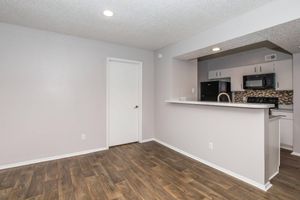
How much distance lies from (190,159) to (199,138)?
46 cm

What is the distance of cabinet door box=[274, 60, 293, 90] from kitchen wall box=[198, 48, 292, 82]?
0.61 ft

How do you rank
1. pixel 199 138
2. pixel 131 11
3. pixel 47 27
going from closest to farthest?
pixel 131 11, pixel 47 27, pixel 199 138

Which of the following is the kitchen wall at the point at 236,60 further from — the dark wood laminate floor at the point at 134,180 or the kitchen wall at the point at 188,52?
the dark wood laminate floor at the point at 134,180

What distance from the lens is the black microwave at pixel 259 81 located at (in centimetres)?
381

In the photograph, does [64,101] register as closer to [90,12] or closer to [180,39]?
[90,12]

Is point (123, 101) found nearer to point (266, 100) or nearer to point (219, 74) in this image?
point (219, 74)

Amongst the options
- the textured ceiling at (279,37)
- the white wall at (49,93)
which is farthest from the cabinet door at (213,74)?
the white wall at (49,93)

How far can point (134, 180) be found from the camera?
7.73 feet

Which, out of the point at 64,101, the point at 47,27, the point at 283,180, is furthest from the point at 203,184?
the point at 47,27

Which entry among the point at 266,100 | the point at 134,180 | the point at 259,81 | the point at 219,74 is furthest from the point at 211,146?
the point at 219,74

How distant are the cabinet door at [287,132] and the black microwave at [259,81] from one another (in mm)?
882

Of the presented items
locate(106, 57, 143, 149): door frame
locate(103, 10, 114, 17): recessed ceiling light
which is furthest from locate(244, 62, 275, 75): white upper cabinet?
locate(103, 10, 114, 17): recessed ceiling light

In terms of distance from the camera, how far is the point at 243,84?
4.33 meters

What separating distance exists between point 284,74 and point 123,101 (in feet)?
12.8
